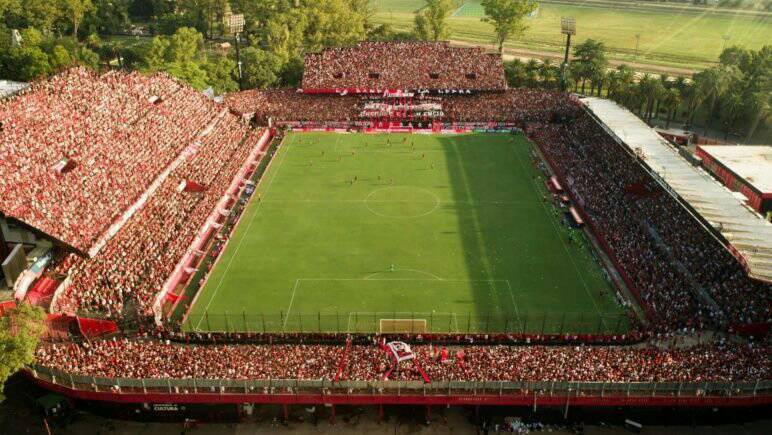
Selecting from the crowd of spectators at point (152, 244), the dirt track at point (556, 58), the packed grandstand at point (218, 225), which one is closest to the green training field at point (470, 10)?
the dirt track at point (556, 58)

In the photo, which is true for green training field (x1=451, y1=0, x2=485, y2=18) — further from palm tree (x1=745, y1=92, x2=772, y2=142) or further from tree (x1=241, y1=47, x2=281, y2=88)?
palm tree (x1=745, y1=92, x2=772, y2=142)

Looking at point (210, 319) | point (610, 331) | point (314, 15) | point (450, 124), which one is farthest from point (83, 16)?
point (610, 331)

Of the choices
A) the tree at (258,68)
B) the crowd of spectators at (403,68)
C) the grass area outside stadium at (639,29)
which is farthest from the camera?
the grass area outside stadium at (639,29)

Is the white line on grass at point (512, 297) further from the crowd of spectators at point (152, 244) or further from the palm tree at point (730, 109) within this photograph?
the palm tree at point (730, 109)

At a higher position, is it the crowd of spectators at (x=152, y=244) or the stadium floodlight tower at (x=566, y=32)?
the stadium floodlight tower at (x=566, y=32)

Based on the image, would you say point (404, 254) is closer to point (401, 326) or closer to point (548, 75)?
point (401, 326)

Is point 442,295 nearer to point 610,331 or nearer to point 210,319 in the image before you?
point 610,331

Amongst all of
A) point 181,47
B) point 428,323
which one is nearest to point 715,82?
point 428,323
